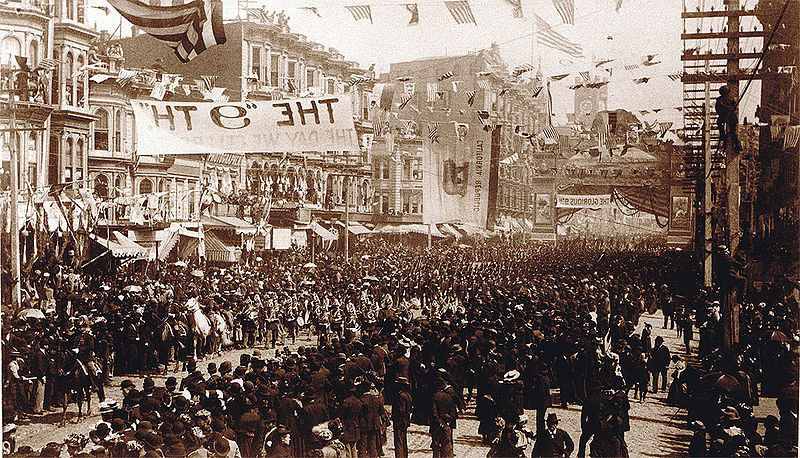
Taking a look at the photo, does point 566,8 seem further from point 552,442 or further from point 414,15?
point 552,442

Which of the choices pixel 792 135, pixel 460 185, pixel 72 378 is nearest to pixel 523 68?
pixel 460 185

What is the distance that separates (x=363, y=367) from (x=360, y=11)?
8483mm

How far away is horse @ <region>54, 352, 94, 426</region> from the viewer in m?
15.1

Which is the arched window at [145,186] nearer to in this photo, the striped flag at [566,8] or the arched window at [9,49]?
the arched window at [9,49]

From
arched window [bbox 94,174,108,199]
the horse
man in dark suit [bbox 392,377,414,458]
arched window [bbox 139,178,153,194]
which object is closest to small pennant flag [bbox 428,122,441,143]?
the horse

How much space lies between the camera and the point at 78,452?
10.4 metres

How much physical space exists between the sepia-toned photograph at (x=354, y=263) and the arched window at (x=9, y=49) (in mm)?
84

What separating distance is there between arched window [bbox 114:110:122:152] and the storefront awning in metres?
9.62

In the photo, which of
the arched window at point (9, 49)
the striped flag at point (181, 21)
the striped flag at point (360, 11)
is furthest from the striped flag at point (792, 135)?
the arched window at point (9, 49)

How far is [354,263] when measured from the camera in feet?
124

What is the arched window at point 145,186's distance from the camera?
4056 cm

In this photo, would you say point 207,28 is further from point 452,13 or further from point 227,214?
point 227,214

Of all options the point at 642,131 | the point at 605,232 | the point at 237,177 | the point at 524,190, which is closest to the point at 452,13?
the point at 642,131

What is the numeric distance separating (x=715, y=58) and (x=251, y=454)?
1702 cm
